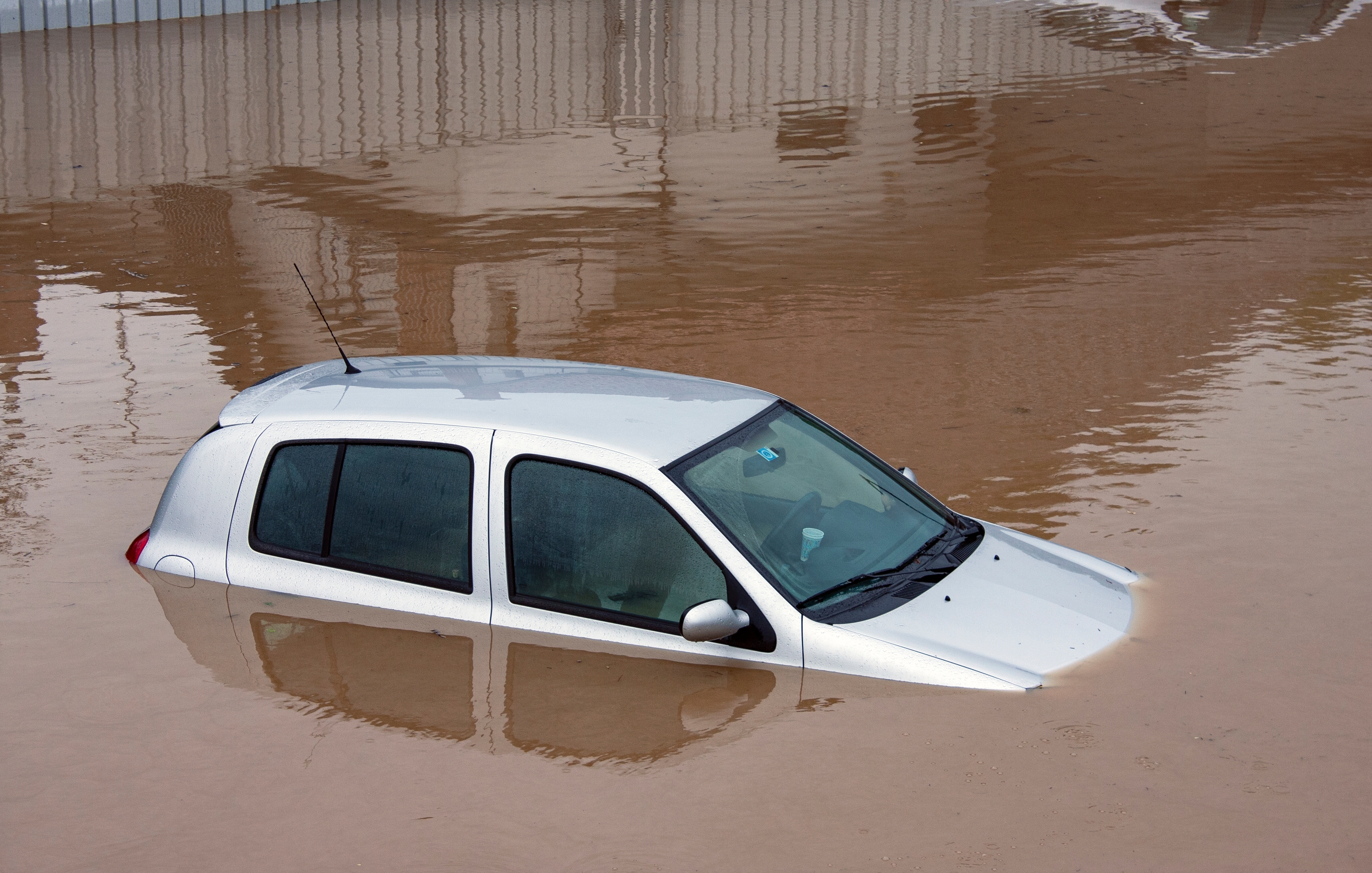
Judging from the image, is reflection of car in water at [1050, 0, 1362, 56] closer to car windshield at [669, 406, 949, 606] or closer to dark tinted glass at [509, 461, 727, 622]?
car windshield at [669, 406, 949, 606]

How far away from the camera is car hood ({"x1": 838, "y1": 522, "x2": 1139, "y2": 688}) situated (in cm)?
467

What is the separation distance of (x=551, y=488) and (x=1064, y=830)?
2.07 m

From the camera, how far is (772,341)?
31.6 feet

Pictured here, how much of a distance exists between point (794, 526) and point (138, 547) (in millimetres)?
2847

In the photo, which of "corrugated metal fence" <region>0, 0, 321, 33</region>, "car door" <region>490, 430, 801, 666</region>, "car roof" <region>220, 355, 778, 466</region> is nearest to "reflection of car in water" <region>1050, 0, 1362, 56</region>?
"corrugated metal fence" <region>0, 0, 321, 33</region>

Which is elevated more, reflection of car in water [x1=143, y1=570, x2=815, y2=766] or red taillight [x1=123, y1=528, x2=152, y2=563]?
red taillight [x1=123, y1=528, x2=152, y2=563]

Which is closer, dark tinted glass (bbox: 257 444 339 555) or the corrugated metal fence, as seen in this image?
dark tinted glass (bbox: 257 444 339 555)

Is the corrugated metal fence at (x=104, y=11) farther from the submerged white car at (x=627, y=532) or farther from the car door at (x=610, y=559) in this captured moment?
the car door at (x=610, y=559)

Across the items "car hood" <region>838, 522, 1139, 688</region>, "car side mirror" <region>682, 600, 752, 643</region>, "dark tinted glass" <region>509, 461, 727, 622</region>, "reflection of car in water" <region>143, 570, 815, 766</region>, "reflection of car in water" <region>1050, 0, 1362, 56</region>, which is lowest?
"reflection of car in water" <region>143, 570, 815, 766</region>

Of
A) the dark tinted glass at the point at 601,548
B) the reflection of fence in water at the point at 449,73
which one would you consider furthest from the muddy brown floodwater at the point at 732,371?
the dark tinted glass at the point at 601,548

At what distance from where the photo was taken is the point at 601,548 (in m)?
4.83

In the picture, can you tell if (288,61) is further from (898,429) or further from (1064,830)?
(1064,830)

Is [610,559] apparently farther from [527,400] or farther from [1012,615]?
[1012,615]

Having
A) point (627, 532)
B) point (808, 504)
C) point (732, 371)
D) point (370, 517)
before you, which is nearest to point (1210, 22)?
point (732, 371)
